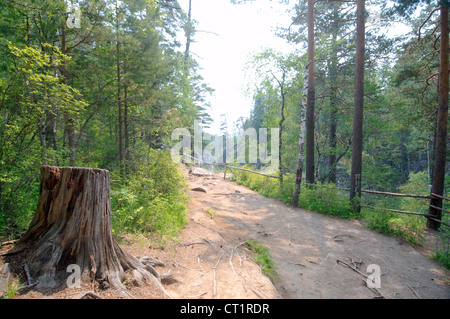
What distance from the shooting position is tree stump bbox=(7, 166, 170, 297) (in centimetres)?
251

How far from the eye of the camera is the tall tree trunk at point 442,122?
24.8 feet

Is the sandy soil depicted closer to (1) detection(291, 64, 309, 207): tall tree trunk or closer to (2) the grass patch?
(2) the grass patch

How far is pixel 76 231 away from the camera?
102 inches

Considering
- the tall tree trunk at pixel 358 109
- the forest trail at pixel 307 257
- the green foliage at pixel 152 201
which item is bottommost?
the forest trail at pixel 307 257

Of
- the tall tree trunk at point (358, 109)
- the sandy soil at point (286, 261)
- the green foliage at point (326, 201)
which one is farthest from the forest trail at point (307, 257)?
the tall tree trunk at point (358, 109)

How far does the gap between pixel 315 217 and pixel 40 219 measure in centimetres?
785

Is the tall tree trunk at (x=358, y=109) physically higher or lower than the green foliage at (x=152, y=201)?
higher

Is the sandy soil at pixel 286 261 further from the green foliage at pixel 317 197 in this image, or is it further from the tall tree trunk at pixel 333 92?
the tall tree trunk at pixel 333 92

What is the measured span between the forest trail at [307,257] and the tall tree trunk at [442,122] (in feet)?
4.20

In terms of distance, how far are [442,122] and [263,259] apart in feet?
27.1

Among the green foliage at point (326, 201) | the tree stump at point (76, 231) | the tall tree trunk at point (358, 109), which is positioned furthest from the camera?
the tall tree trunk at point (358, 109)

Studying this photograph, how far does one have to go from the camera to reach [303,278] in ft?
13.9

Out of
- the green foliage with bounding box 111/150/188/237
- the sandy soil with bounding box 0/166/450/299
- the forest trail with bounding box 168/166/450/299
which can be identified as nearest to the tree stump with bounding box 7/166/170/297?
the sandy soil with bounding box 0/166/450/299

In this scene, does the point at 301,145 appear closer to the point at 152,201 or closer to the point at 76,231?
the point at 152,201
